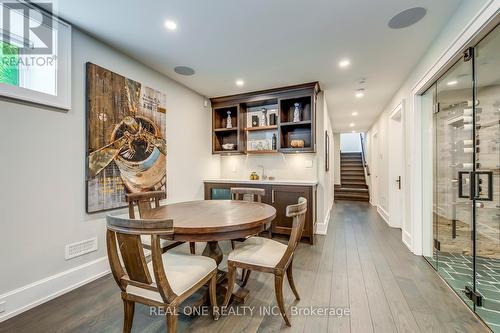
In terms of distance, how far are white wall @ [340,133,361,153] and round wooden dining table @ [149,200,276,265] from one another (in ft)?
33.3

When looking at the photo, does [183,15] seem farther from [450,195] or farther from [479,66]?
[450,195]

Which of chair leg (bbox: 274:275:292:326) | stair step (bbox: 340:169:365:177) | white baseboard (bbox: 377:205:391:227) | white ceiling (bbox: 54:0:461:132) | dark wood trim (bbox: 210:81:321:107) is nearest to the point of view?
chair leg (bbox: 274:275:292:326)

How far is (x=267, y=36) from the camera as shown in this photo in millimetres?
2258

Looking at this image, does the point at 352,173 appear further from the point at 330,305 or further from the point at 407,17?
the point at 330,305

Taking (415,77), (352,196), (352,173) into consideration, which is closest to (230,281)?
(415,77)

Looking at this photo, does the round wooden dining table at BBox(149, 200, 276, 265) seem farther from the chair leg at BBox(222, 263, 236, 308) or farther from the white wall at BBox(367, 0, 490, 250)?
the white wall at BBox(367, 0, 490, 250)

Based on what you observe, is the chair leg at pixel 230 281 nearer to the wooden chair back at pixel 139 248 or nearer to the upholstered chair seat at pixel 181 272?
the upholstered chair seat at pixel 181 272

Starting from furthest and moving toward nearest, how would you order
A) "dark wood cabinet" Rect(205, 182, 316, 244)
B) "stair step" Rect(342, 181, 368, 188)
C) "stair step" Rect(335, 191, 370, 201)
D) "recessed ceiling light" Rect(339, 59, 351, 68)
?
"stair step" Rect(342, 181, 368, 188)
"stair step" Rect(335, 191, 370, 201)
"dark wood cabinet" Rect(205, 182, 316, 244)
"recessed ceiling light" Rect(339, 59, 351, 68)

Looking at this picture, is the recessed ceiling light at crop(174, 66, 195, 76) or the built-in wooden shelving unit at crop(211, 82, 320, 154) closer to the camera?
the recessed ceiling light at crop(174, 66, 195, 76)

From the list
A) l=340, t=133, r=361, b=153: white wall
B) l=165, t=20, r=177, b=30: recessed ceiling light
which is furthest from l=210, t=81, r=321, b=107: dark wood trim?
l=340, t=133, r=361, b=153: white wall

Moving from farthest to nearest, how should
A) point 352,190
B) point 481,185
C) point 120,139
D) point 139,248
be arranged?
point 352,190
point 120,139
point 481,185
point 139,248

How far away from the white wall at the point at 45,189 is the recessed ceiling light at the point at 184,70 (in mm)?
605

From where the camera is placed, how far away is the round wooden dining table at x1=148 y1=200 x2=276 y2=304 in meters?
1.47

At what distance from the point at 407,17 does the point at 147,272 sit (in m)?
2.97
